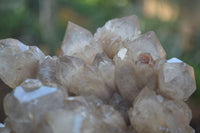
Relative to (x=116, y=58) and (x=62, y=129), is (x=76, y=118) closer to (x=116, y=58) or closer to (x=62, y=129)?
(x=62, y=129)

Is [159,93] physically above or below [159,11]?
above

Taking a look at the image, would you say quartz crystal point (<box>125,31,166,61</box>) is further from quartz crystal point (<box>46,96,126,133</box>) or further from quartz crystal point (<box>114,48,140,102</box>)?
quartz crystal point (<box>46,96,126,133</box>)

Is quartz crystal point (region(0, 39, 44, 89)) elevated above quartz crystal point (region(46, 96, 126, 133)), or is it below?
above

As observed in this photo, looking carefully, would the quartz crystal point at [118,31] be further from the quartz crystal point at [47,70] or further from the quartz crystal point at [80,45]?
the quartz crystal point at [47,70]

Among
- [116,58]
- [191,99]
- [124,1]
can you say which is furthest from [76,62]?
[124,1]

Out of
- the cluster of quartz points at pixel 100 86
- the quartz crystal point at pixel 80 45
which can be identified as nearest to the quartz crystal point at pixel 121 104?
the cluster of quartz points at pixel 100 86

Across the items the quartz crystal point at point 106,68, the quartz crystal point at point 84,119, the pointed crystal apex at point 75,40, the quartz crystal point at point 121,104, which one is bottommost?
the quartz crystal point at point 121,104

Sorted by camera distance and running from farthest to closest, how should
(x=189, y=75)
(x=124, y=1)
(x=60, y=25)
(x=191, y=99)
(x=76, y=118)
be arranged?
(x=60, y=25) < (x=124, y=1) < (x=191, y=99) < (x=189, y=75) < (x=76, y=118)

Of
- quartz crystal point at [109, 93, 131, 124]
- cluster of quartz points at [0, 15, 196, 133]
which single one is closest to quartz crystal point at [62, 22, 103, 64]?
cluster of quartz points at [0, 15, 196, 133]
